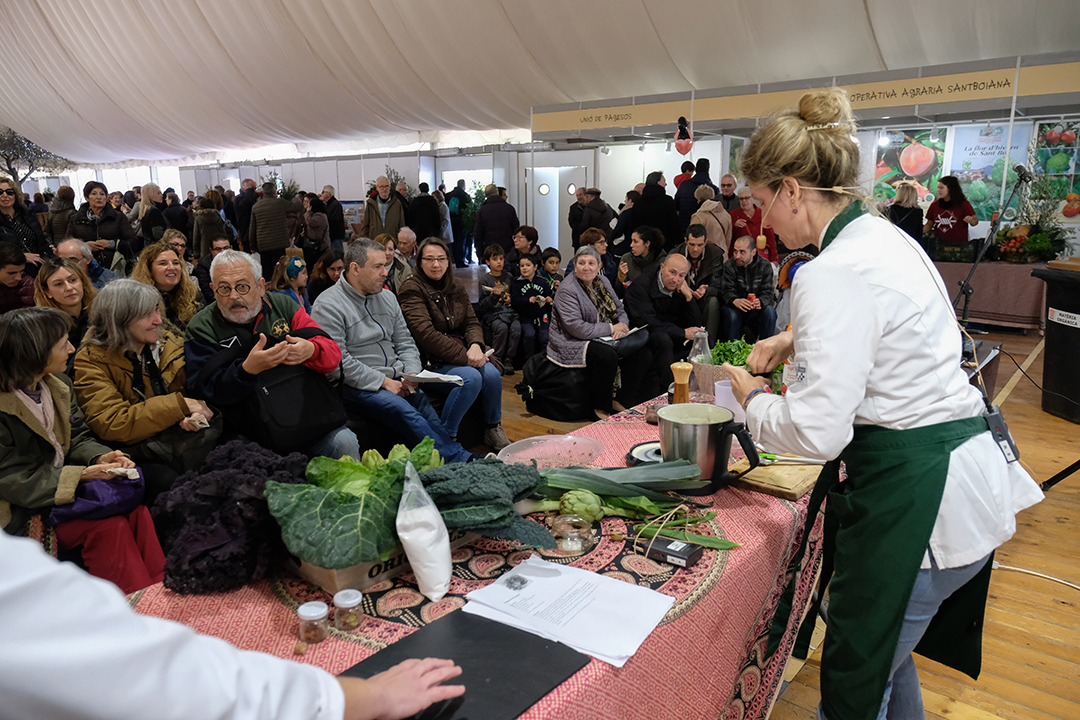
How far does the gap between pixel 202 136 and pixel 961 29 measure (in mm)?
19284

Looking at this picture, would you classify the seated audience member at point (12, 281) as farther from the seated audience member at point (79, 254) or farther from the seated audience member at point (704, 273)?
the seated audience member at point (704, 273)

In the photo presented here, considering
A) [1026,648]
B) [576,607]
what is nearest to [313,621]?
[576,607]

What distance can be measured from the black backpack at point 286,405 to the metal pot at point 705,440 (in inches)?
63.7

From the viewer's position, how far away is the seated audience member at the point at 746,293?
5.52m

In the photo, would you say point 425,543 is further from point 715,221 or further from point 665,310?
point 715,221

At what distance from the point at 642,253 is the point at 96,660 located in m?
5.76

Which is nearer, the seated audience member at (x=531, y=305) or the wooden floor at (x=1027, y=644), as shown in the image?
the wooden floor at (x=1027, y=644)

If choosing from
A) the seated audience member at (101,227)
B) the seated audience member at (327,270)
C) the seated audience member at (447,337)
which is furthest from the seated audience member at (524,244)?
the seated audience member at (101,227)

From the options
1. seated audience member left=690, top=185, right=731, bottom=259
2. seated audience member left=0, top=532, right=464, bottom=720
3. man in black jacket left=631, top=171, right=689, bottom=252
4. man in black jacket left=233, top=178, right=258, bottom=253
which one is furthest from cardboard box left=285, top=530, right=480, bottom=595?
man in black jacket left=233, top=178, right=258, bottom=253

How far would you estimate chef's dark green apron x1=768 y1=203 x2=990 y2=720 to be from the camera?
48.9 inches


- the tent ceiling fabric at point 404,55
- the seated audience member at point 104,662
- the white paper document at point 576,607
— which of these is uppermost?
Answer: the tent ceiling fabric at point 404,55

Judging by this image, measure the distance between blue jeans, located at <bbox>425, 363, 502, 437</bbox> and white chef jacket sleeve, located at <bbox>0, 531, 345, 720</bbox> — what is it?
3.23 m

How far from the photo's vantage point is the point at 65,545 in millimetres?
2164

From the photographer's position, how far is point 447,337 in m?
4.07
